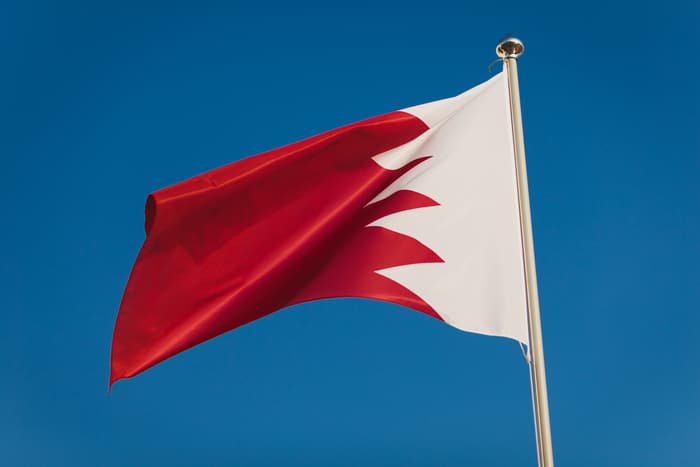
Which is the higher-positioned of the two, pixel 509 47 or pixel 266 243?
pixel 509 47

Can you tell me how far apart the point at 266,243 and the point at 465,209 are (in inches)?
68.1

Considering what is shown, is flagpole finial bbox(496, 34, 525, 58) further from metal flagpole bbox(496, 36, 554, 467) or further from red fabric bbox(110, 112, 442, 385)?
red fabric bbox(110, 112, 442, 385)

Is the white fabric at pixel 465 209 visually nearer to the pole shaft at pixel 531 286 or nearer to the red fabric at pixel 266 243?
the red fabric at pixel 266 243

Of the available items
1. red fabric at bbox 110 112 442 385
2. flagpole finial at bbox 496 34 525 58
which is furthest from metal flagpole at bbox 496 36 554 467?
red fabric at bbox 110 112 442 385

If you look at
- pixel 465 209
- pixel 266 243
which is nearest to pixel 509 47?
pixel 465 209

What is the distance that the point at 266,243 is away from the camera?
5887mm

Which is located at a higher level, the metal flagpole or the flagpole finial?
the flagpole finial

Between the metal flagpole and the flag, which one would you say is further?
the flag

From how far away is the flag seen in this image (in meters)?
5.38

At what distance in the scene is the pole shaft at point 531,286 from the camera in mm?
4797

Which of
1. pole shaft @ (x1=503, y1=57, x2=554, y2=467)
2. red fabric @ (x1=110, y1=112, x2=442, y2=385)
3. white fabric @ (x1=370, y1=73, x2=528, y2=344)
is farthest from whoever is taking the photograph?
white fabric @ (x1=370, y1=73, x2=528, y2=344)

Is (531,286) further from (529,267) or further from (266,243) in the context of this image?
(266,243)

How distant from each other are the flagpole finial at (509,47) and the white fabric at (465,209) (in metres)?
0.32

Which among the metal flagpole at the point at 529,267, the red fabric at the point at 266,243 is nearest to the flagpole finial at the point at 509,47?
the metal flagpole at the point at 529,267
